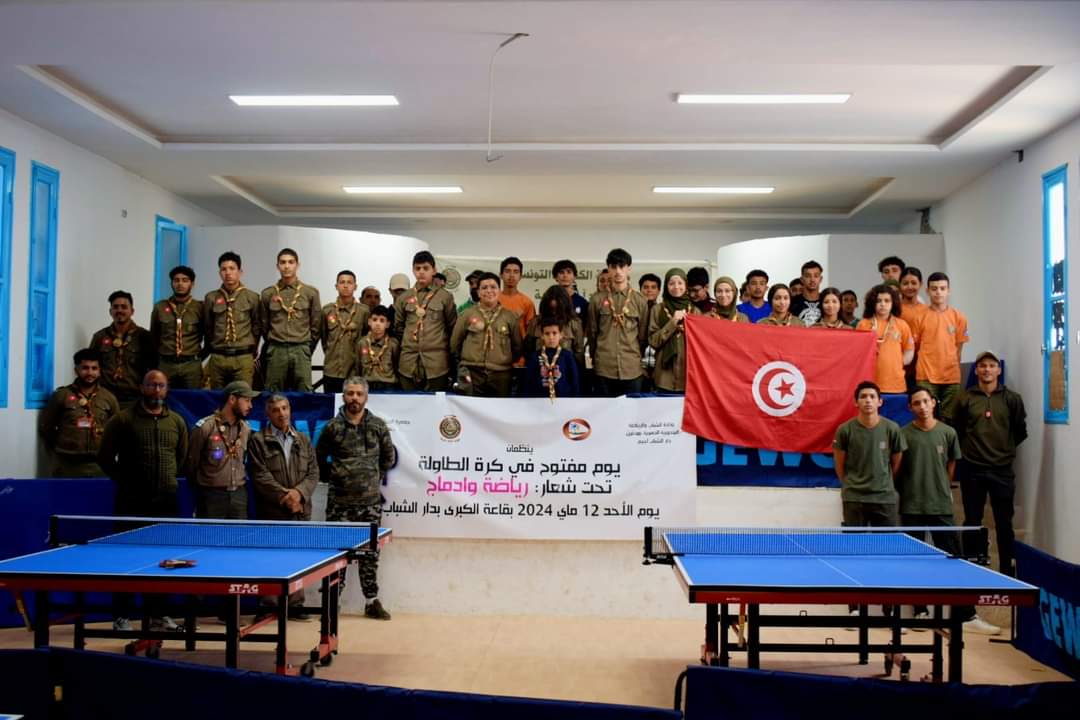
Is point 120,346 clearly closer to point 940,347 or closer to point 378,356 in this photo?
point 378,356

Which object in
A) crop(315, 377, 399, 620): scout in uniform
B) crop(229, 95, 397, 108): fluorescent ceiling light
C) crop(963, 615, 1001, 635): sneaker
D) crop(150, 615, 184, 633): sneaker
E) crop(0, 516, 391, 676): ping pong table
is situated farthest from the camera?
crop(229, 95, 397, 108): fluorescent ceiling light

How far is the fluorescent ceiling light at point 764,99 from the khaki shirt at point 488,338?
2.74m

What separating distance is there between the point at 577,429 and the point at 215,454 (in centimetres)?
314

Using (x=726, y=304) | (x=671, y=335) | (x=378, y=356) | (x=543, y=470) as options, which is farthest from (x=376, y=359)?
(x=726, y=304)

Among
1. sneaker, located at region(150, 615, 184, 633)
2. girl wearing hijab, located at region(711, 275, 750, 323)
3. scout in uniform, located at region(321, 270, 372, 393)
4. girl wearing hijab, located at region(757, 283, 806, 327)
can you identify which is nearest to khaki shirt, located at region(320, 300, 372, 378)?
scout in uniform, located at region(321, 270, 372, 393)

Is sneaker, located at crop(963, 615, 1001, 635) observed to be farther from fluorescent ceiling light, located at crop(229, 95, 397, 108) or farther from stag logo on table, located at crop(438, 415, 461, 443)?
fluorescent ceiling light, located at crop(229, 95, 397, 108)

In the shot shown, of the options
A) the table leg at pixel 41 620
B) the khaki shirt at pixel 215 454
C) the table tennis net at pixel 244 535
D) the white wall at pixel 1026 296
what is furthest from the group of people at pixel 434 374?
the table leg at pixel 41 620

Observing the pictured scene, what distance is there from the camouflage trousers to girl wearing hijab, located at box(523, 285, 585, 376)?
6.71ft

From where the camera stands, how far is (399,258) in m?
14.5

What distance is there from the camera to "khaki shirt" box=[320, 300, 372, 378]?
397 inches

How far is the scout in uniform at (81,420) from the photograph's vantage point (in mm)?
9633

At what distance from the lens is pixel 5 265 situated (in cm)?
982

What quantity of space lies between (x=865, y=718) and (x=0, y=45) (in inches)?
310

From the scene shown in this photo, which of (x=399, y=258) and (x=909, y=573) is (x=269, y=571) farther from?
(x=399, y=258)
